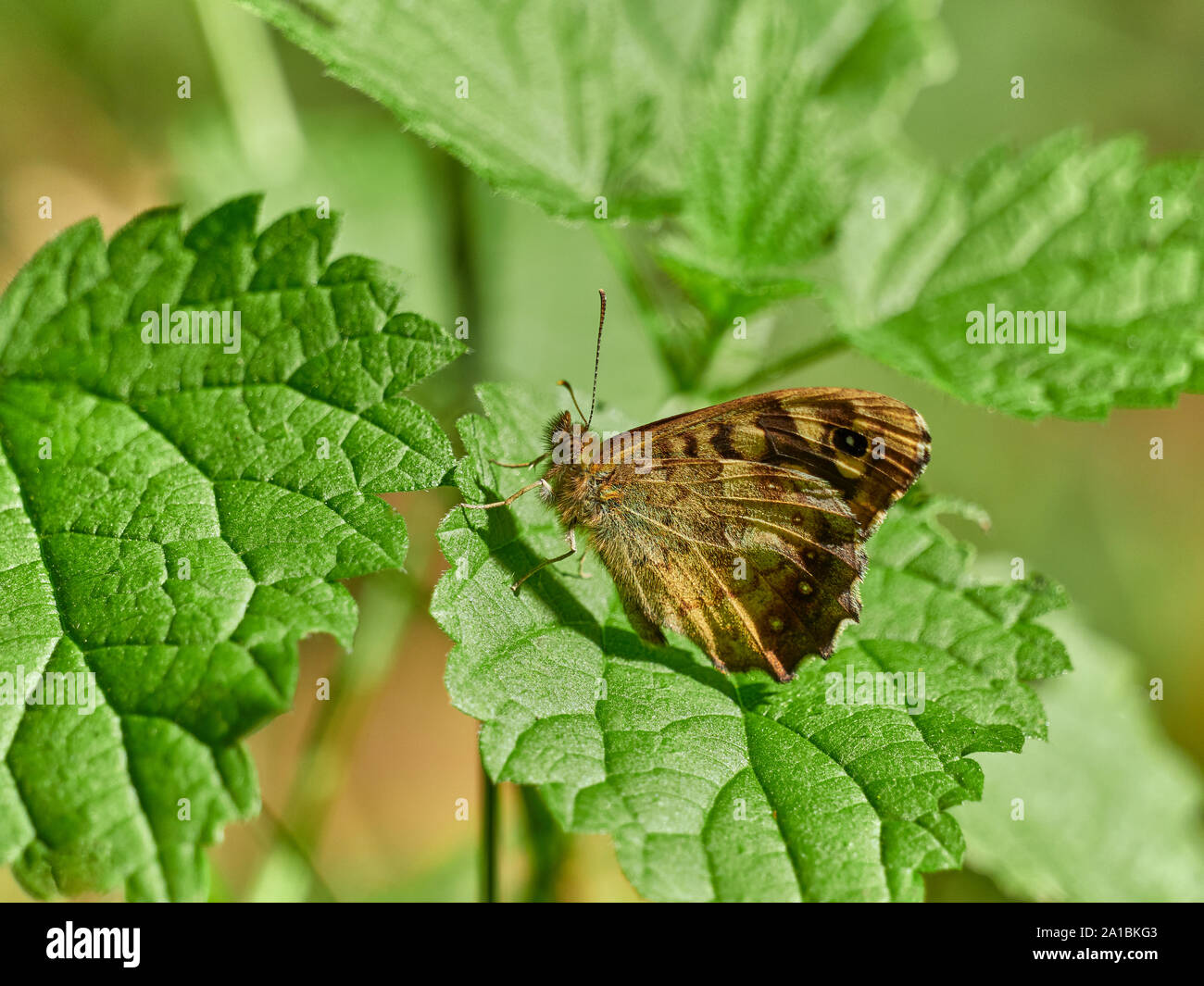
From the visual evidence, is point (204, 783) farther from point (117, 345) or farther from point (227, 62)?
point (227, 62)

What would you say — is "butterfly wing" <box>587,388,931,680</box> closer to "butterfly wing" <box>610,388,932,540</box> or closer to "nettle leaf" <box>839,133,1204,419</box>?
"butterfly wing" <box>610,388,932,540</box>

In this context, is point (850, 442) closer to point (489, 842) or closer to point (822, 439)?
point (822, 439)

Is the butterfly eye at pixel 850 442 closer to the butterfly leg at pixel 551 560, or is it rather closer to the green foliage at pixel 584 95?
the green foliage at pixel 584 95

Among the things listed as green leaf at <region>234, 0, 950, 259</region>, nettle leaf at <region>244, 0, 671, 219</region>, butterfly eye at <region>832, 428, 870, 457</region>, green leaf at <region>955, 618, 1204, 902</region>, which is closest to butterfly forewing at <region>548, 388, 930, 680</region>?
butterfly eye at <region>832, 428, 870, 457</region>

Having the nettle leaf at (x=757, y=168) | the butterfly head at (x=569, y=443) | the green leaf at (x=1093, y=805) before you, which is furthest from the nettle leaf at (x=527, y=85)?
the green leaf at (x=1093, y=805)
